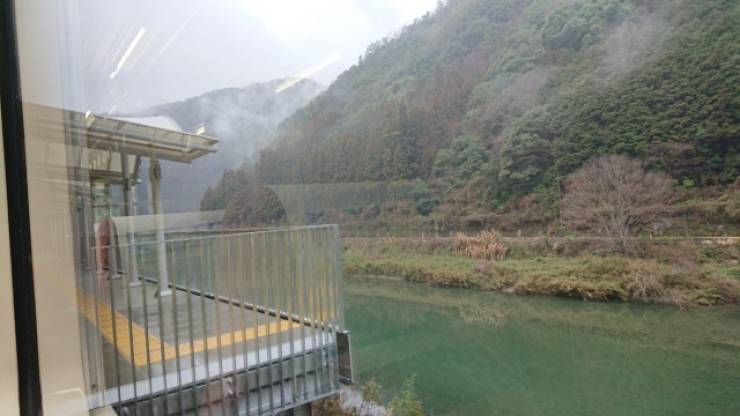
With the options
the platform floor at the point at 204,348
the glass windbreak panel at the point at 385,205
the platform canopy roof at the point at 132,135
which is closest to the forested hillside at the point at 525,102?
the glass windbreak panel at the point at 385,205

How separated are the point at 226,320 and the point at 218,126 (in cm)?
64

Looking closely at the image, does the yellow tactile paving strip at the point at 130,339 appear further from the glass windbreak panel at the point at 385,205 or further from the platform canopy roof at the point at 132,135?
the platform canopy roof at the point at 132,135

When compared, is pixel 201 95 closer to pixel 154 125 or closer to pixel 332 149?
pixel 154 125

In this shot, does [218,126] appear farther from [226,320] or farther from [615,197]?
[615,197]

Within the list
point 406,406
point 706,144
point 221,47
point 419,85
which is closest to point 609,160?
point 706,144

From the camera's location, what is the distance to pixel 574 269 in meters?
4.80

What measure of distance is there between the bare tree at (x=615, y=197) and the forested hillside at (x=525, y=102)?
0.17 meters

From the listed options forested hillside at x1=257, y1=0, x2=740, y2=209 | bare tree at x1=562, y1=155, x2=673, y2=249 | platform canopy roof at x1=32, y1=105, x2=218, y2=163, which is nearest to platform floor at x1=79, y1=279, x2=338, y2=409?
platform canopy roof at x1=32, y1=105, x2=218, y2=163

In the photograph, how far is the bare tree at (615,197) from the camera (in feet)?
14.9

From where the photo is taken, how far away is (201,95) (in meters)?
1.17

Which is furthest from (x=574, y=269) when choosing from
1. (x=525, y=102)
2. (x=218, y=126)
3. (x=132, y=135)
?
(x=132, y=135)

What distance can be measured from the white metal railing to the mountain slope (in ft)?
0.96

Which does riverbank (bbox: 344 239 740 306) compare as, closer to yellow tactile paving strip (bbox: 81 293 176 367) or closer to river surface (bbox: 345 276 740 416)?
river surface (bbox: 345 276 740 416)

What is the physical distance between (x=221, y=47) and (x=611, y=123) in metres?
5.97
